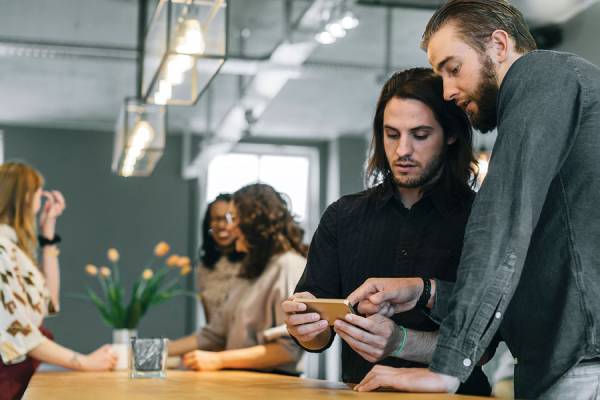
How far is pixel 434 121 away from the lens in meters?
2.18

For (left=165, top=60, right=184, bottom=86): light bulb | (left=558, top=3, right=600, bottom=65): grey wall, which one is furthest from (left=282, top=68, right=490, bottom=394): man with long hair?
(left=558, top=3, right=600, bottom=65): grey wall

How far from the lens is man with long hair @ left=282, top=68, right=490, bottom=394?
215cm

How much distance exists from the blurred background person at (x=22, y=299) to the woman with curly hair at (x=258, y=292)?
0.47m

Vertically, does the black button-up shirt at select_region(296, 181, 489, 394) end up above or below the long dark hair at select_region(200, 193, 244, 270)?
above

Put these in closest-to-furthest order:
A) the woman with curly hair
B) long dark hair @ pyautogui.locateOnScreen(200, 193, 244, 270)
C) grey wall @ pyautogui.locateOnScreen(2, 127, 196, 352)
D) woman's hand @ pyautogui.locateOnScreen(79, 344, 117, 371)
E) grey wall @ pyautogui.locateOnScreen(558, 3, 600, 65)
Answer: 1. woman's hand @ pyautogui.locateOnScreen(79, 344, 117, 371)
2. the woman with curly hair
3. long dark hair @ pyautogui.locateOnScreen(200, 193, 244, 270)
4. grey wall @ pyautogui.locateOnScreen(558, 3, 600, 65)
5. grey wall @ pyautogui.locateOnScreen(2, 127, 196, 352)

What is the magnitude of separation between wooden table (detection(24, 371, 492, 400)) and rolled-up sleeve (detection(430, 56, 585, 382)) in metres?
0.19

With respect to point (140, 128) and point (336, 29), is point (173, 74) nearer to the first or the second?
point (140, 128)

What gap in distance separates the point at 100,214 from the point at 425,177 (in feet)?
32.9

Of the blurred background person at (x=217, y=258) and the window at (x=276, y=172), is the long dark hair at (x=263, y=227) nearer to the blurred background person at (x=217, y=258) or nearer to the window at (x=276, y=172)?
the blurred background person at (x=217, y=258)

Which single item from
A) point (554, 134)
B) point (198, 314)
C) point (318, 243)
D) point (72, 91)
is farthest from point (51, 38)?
point (554, 134)

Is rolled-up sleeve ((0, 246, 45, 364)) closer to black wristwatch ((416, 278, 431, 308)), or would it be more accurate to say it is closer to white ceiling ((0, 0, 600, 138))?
black wristwatch ((416, 278, 431, 308))

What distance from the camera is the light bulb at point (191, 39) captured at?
3307mm

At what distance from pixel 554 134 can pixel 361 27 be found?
20.7 feet

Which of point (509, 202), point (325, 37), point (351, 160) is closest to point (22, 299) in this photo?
point (509, 202)
